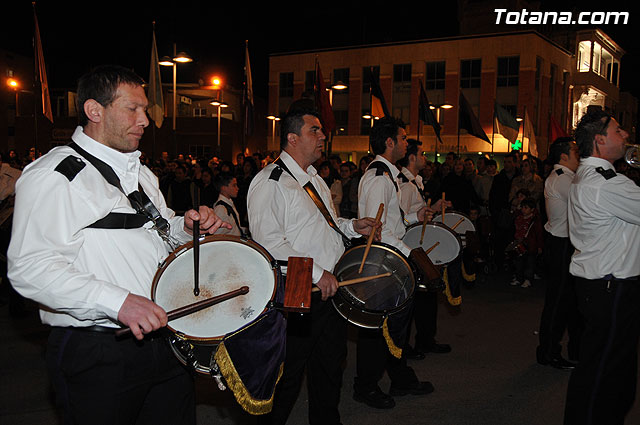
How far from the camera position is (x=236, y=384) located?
2.46 metres

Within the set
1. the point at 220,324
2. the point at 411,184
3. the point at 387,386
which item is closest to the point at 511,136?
the point at 411,184

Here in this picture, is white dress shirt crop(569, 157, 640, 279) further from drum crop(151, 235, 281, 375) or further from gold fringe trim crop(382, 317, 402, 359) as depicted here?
drum crop(151, 235, 281, 375)

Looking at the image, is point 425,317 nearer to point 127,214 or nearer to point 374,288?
point 374,288

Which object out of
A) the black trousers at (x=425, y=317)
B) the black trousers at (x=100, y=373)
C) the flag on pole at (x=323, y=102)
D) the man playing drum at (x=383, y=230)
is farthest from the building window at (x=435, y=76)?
the black trousers at (x=100, y=373)

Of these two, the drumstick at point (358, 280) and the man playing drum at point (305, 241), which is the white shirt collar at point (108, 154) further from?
the drumstick at point (358, 280)

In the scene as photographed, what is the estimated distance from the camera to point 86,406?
92.7 inches

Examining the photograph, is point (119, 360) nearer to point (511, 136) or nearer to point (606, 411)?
point (606, 411)

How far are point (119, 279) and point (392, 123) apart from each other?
11.3ft

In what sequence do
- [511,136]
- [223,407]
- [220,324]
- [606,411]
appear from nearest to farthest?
[220,324], [606,411], [223,407], [511,136]

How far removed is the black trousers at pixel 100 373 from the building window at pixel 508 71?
120 ft

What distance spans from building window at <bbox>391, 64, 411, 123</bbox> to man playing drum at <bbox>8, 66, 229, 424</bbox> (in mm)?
36575

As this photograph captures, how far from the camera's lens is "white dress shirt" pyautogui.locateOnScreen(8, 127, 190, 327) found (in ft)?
6.92

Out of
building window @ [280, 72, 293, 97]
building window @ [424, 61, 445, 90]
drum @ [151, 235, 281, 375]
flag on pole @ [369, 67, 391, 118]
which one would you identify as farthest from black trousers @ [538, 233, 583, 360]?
building window @ [280, 72, 293, 97]

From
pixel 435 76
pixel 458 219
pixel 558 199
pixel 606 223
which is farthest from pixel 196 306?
pixel 435 76
